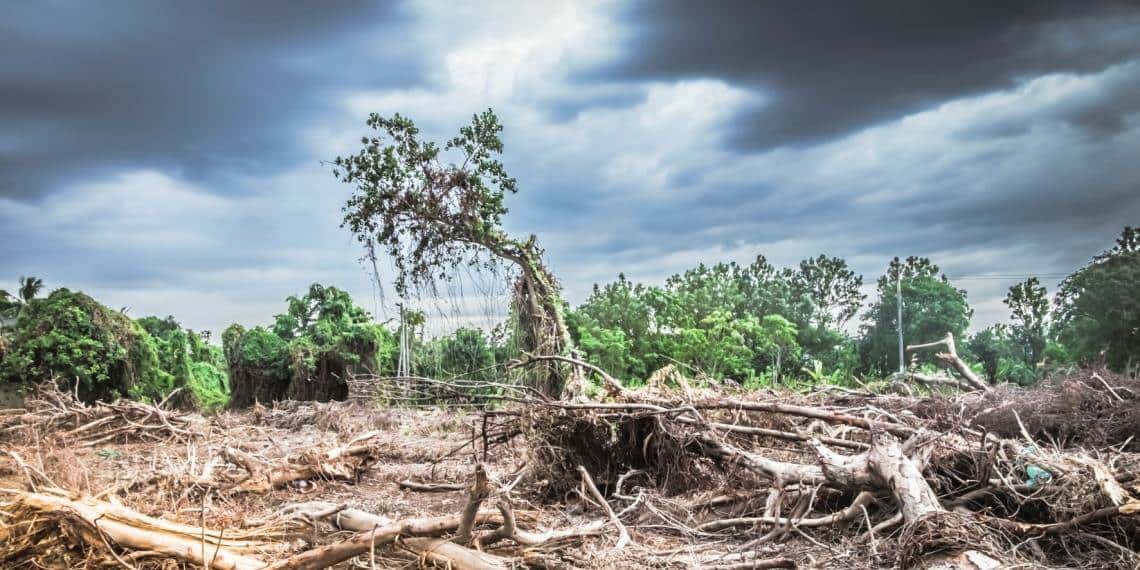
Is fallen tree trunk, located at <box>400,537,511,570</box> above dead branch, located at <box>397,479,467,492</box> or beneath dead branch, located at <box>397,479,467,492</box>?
above

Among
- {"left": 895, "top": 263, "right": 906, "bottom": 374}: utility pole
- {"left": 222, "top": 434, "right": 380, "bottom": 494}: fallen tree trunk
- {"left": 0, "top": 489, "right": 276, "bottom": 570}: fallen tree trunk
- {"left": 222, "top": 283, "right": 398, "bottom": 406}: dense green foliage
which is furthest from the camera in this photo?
{"left": 895, "top": 263, "right": 906, "bottom": 374}: utility pole

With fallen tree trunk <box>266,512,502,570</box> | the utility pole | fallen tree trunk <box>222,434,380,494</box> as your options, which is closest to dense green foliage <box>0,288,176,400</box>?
fallen tree trunk <box>222,434,380,494</box>

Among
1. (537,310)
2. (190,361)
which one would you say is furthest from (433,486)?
(190,361)

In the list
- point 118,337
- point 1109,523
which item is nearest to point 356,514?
point 1109,523

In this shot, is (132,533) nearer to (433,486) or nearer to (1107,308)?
(433,486)

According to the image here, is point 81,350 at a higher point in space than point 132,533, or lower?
higher

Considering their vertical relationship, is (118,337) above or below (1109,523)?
above

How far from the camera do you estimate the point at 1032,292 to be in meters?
25.2

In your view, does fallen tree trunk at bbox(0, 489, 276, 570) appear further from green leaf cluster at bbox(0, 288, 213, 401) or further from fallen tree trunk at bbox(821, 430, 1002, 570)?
green leaf cluster at bbox(0, 288, 213, 401)

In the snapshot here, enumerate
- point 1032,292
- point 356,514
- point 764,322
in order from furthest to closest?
point 1032,292 → point 764,322 → point 356,514

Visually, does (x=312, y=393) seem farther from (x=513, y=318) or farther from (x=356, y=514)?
(x=356, y=514)

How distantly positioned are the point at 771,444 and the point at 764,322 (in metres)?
16.3

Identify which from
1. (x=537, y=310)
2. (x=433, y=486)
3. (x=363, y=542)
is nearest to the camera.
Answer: (x=363, y=542)

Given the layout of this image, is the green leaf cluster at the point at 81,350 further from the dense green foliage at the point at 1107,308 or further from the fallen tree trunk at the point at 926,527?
the dense green foliage at the point at 1107,308
